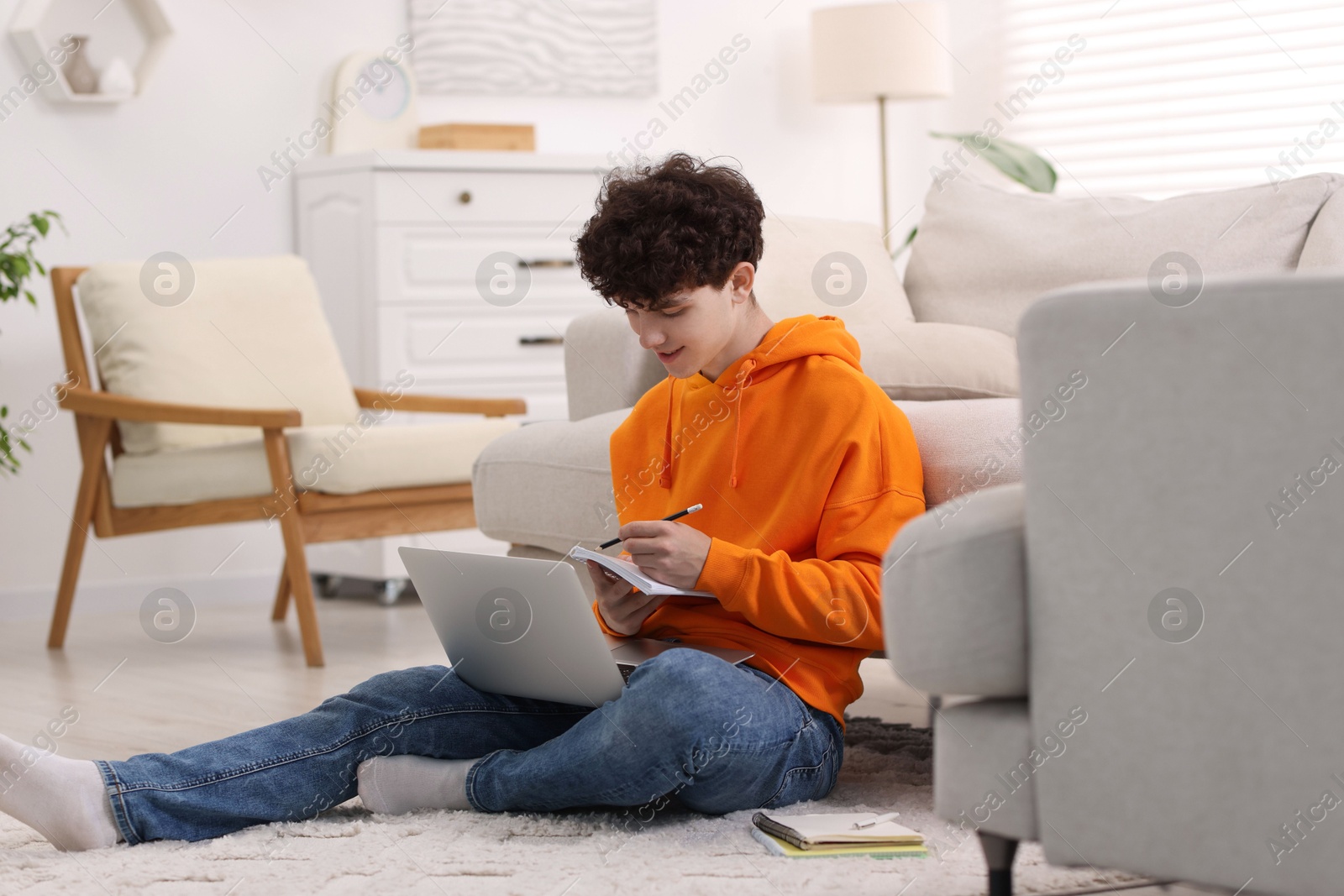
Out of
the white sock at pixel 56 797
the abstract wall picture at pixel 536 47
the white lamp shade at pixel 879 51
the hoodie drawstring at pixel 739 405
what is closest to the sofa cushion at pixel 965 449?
the hoodie drawstring at pixel 739 405

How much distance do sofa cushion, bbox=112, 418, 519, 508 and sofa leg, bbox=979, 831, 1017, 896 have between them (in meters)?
2.00

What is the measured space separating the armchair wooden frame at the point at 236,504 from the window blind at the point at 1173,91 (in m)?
2.25

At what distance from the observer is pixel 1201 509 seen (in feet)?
3.14

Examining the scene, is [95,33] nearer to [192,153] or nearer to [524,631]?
[192,153]

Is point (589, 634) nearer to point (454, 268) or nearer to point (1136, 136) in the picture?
point (454, 268)

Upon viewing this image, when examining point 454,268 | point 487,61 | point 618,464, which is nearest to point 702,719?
point 618,464

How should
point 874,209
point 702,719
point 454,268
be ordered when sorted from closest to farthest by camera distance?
point 702,719, point 454,268, point 874,209

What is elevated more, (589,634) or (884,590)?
(884,590)

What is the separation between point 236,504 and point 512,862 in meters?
1.76

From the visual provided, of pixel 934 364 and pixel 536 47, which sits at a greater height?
pixel 536 47

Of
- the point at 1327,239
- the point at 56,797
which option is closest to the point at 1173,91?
the point at 1327,239

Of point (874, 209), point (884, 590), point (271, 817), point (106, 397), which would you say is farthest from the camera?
point (874, 209)

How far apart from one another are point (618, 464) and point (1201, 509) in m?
0.91

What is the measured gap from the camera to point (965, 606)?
1026 millimetres
